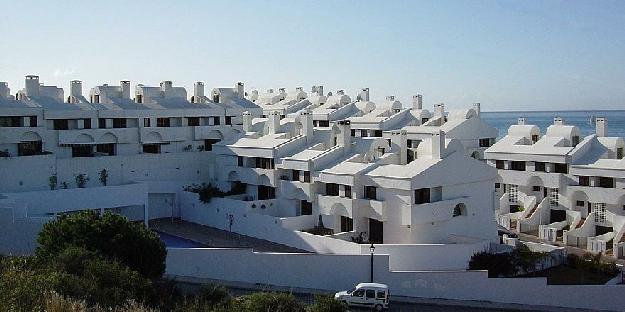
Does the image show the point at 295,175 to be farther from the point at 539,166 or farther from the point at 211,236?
the point at 539,166

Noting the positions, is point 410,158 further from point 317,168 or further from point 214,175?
point 214,175

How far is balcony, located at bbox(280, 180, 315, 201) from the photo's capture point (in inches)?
1470

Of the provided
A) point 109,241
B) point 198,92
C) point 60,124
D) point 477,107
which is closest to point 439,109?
point 477,107

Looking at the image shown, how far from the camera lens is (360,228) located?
34.8 meters

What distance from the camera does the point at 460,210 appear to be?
116 ft

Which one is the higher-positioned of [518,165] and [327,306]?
[518,165]

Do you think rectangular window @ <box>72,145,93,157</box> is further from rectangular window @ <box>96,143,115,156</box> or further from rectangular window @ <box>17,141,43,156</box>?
rectangular window @ <box>17,141,43,156</box>

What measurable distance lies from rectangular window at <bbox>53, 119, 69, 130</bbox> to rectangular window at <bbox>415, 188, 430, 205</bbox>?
71.3 feet

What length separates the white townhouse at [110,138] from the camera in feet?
129

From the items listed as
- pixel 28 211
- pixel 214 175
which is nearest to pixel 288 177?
pixel 214 175

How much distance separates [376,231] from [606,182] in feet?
49.3

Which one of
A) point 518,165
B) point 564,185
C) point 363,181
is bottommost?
point 564,185

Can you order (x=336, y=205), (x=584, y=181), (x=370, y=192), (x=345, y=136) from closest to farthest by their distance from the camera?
(x=370, y=192)
(x=336, y=205)
(x=345, y=136)
(x=584, y=181)

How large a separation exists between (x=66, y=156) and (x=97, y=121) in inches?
114
